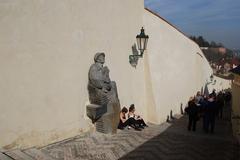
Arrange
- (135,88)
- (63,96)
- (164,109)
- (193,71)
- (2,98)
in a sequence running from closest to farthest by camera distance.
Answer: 1. (2,98)
2. (63,96)
3. (135,88)
4. (164,109)
5. (193,71)

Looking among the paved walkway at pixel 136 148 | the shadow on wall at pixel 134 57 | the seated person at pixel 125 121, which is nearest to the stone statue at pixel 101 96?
the paved walkway at pixel 136 148

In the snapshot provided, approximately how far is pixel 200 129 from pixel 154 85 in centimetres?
224

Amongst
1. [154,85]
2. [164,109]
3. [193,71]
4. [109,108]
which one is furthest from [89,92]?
[193,71]

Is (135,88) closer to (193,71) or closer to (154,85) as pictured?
(154,85)

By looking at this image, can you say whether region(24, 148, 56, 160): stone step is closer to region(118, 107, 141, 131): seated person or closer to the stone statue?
the stone statue

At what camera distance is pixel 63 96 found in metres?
8.17

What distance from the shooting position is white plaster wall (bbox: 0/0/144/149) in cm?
679

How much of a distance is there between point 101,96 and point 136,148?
1.62 m

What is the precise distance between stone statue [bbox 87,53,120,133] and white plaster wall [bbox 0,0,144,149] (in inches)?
6.3

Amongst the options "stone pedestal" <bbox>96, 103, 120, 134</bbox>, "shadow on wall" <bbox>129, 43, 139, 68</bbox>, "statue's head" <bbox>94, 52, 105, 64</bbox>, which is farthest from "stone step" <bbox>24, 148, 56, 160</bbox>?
"shadow on wall" <bbox>129, 43, 139, 68</bbox>

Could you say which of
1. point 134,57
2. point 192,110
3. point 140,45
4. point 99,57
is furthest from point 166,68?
point 99,57

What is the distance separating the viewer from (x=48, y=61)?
7.64 m

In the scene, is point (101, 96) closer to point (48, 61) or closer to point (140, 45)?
point (48, 61)

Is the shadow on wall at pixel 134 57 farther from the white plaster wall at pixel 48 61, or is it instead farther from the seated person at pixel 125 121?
the seated person at pixel 125 121
